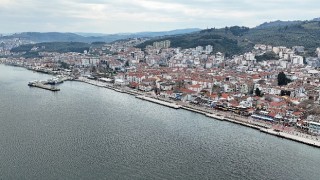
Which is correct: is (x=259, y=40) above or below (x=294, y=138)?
above

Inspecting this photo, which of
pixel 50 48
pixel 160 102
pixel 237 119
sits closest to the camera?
pixel 237 119

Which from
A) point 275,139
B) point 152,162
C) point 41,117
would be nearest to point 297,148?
point 275,139

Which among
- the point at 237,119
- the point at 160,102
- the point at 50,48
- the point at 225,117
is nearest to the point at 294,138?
the point at 237,119

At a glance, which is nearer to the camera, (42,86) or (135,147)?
(135,147)

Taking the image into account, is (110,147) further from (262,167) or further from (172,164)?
(262,167)

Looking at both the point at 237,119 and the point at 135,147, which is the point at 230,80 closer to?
the point at 237,119

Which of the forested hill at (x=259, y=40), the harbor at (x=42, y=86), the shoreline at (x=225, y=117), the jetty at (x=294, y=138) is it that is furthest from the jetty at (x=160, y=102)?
the forested hill at (x=259, y=40)

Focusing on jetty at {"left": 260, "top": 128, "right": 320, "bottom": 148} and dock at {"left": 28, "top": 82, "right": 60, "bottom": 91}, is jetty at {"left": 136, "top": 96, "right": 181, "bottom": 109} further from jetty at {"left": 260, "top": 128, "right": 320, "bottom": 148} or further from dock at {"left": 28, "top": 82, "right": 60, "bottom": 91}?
dock at {"left": 28, "top": 82, "right": 60, "bottom": 91}

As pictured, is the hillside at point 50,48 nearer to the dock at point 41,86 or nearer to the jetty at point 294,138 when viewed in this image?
the dock at point 41,86
